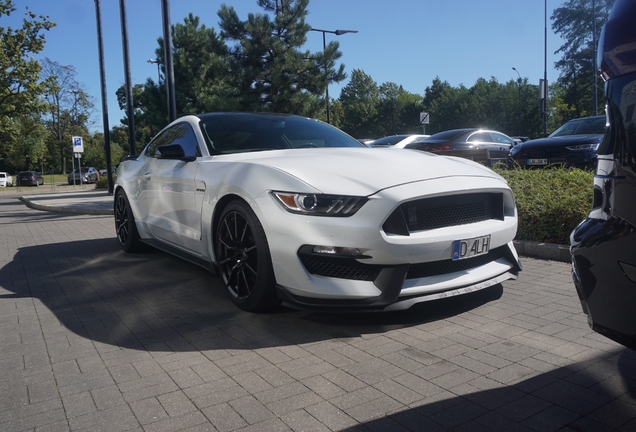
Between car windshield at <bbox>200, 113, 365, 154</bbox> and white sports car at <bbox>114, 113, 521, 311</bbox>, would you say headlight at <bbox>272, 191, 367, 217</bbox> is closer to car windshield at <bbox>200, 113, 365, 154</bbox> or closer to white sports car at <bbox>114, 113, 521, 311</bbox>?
white sports car at <bbox>114, 113, 521, 311</bbox>

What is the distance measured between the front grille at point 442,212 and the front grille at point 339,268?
0.89 ft

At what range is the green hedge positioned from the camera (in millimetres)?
5945

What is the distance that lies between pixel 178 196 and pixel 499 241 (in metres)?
2.80

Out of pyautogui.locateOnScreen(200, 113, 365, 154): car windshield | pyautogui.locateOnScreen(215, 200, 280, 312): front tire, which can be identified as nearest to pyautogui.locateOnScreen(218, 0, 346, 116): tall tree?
pyautogui.locateOnScreen(200, 113, 365, 154): car windshield

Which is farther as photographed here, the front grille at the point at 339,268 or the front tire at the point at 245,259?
the front tire at the point at 245,259

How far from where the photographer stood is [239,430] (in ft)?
7.86

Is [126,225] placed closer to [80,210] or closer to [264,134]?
[264,134]

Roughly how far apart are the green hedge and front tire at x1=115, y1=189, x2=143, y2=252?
4518 millimetres

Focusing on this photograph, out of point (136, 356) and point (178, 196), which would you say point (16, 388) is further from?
point (178, 196)

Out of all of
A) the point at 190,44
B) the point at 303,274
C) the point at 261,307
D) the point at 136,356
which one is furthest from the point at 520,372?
the point at 190,44

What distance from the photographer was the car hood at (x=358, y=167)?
3.50 m

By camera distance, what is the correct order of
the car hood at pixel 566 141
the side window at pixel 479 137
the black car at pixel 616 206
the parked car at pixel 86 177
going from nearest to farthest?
the black car at pixel 616 206, the car hood at pixel 566 141, the side window at pixel 479 137, the parked car at pixel 86 177

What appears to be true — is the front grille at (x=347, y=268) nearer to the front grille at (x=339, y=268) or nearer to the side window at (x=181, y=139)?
the front grille at (x=339, y=268)

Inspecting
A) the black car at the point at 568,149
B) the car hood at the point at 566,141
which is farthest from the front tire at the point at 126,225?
the car hood at the point at 566,141
